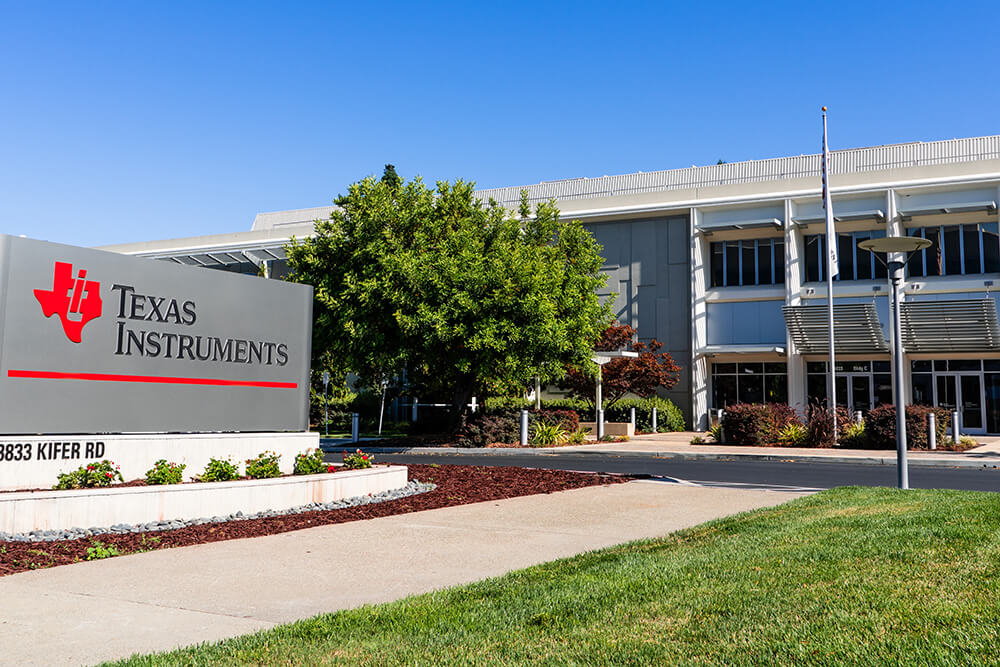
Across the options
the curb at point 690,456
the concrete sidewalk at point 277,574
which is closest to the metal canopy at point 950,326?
the curb at point 690,456

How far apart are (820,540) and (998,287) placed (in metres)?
30.2

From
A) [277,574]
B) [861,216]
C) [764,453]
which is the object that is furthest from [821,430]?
[277,574]

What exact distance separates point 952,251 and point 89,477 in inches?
1320

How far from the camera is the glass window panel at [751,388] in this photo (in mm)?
36875

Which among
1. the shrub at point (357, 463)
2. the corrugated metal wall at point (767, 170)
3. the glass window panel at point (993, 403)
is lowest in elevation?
the shrub at point (357, 463)

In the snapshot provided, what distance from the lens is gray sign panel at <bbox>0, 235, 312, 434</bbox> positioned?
33.6 ft

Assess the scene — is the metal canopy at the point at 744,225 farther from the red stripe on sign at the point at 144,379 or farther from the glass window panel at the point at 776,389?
the red stripe on sign at the point at 144,379

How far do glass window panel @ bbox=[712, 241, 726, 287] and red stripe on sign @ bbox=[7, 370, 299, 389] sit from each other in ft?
92.2

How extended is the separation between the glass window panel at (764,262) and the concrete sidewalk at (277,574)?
2801 centimetres

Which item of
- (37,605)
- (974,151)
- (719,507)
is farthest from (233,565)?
(974,151)

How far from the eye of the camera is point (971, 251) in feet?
111

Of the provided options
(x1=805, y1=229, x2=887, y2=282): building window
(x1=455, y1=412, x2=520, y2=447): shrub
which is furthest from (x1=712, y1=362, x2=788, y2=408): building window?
(x1=455, y1=412, x2=520, y2=447): shrub

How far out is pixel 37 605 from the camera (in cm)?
576

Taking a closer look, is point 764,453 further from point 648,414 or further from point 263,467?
point 263,467
